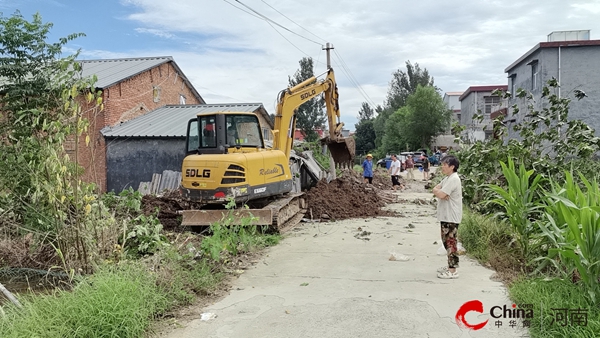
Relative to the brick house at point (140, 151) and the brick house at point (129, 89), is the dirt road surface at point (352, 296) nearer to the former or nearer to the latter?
the brick house at point (140, 151)

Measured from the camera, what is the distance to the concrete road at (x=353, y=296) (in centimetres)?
464

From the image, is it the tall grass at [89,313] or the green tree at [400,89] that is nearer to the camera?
the tall grass at [89,313]

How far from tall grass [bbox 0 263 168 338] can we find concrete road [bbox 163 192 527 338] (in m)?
0.46

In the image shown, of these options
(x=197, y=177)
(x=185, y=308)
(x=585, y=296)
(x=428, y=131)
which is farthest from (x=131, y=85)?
(x=428, y=131)

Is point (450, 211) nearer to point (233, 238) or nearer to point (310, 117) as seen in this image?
point (233, 238)

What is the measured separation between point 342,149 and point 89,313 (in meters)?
10.0

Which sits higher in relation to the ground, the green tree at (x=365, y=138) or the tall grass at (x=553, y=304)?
the green tree at (x=365, y=138)

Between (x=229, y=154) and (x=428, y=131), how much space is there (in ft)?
140

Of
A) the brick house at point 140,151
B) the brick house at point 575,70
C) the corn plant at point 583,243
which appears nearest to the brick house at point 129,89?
the brick house at point 140,151

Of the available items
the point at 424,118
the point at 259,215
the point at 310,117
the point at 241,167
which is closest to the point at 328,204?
the point at 259,215

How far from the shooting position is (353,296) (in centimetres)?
559

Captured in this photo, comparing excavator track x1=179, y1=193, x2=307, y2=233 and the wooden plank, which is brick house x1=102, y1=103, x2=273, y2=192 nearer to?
excavator track x1=179, y1=193, x2=307, y2=233

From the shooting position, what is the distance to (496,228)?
7465 mm

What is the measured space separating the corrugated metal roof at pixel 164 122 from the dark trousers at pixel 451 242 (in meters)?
13.8
